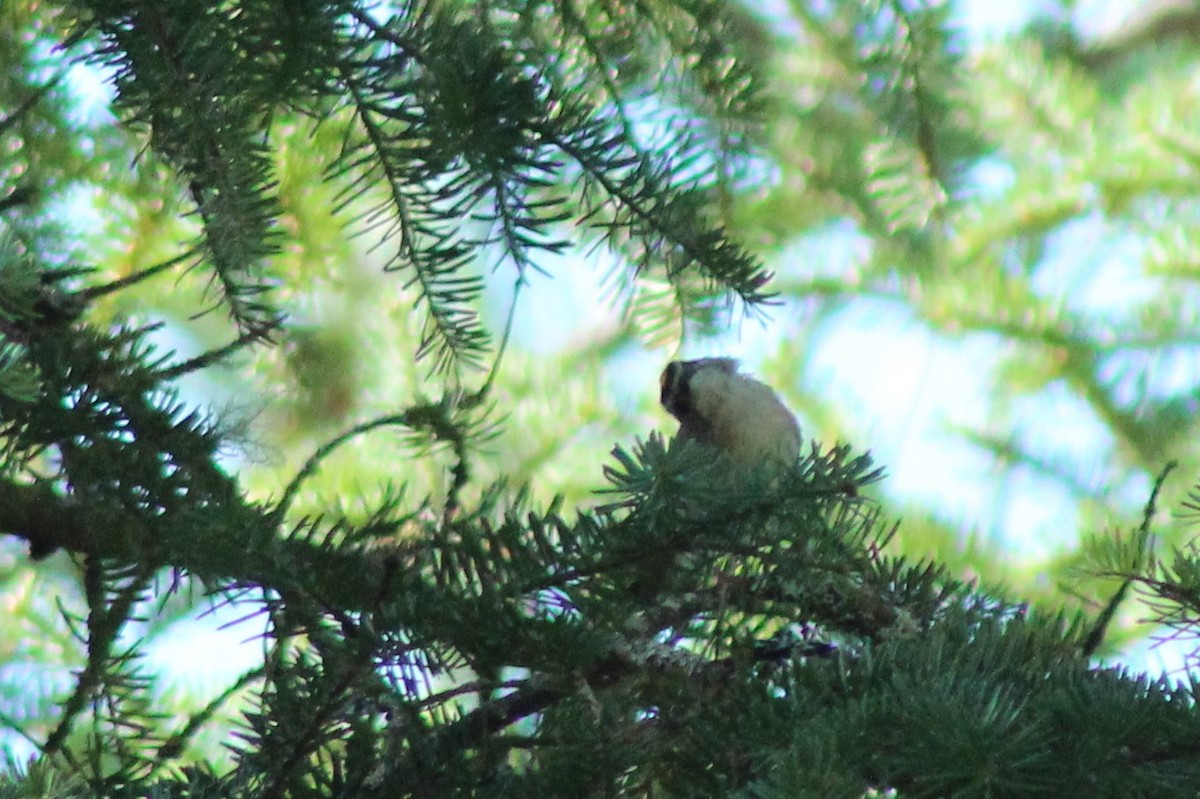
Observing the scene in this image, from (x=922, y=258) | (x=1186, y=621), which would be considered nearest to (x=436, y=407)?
(x=1186, y=621)

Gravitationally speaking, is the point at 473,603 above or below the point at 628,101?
below

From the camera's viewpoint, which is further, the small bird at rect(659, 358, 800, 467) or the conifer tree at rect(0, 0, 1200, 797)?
the small bird at rect(659, 358, 800, 467)

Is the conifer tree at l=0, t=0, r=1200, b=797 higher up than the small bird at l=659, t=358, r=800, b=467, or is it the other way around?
the small bird at l=659, t=358, r=800, b=467

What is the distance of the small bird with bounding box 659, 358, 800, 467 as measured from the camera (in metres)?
1.11

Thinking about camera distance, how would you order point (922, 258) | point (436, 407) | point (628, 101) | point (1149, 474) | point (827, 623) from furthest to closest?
point (1149, 474) < point (922, 258) < point (628, 101) < point (436, 407) < point (827, 623)

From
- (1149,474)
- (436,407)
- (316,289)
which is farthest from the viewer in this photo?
(1149,474)

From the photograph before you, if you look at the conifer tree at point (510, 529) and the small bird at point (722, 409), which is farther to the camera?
the small bird at point (722, 409)

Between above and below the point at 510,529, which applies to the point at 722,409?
above

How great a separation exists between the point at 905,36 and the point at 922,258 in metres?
0.54

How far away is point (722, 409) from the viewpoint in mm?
1109

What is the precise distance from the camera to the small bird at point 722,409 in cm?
111

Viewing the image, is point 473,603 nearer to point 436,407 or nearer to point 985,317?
point 436,407

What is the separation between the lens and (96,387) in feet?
2.54

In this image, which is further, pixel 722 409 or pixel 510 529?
pixel 722 409
